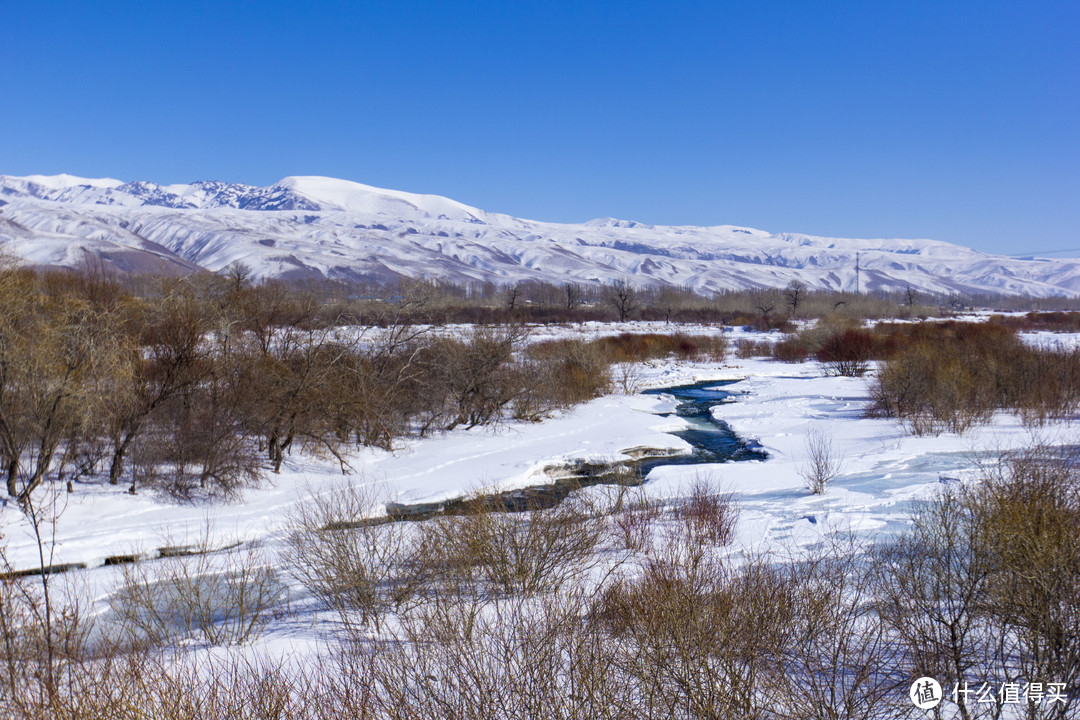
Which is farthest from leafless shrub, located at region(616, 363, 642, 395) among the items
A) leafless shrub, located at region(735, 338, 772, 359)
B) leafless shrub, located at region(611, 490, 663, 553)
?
leafless shrub, located at region(611, 490, 663, 553)

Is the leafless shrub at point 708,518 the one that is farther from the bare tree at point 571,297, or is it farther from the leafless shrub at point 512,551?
the bare tree at point 571,297

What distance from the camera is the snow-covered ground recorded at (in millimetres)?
12570

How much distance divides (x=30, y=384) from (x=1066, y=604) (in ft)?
59.7

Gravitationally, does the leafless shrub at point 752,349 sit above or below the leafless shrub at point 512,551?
above

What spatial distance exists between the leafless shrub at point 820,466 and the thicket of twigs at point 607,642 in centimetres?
519

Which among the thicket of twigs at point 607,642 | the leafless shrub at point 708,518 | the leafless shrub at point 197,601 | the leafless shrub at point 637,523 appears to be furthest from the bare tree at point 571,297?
the thicket of twigs at point 607,642

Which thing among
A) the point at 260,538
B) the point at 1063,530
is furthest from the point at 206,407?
the point at 1063,530

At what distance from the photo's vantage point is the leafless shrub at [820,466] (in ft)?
49.0

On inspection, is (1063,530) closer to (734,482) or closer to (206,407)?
(734,482)

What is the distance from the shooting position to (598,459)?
68.6 ft

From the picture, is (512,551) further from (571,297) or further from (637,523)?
(571,297)

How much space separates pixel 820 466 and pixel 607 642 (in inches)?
432

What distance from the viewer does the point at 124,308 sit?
18312mm

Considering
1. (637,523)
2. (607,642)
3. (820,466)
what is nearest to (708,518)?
(637,523)
